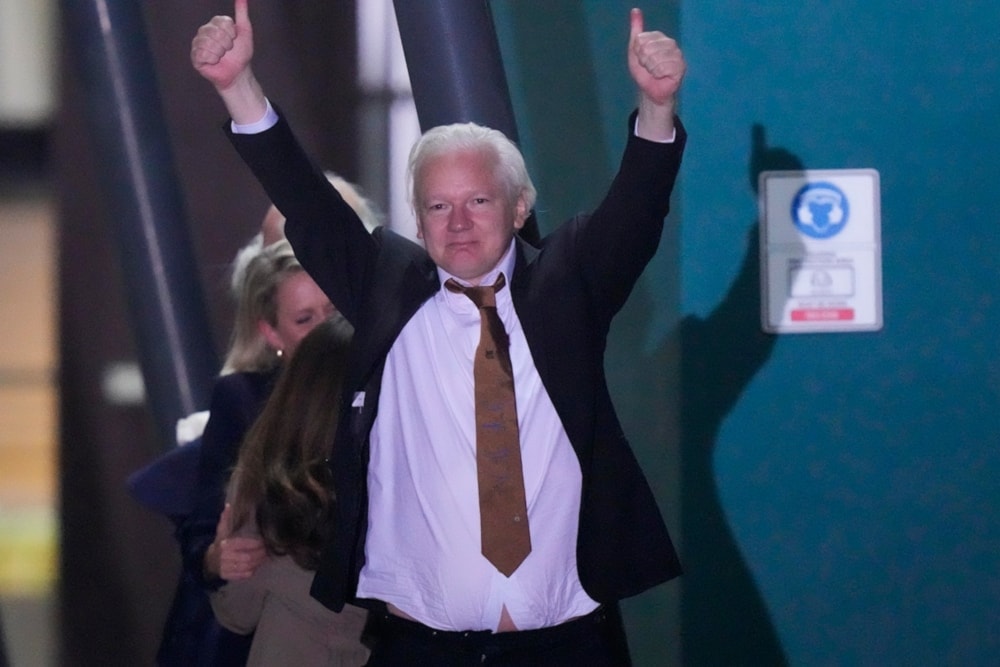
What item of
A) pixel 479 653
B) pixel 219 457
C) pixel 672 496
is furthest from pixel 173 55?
pixel 479 653

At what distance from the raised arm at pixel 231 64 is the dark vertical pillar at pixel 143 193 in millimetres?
1566

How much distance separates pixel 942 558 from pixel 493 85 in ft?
4.69

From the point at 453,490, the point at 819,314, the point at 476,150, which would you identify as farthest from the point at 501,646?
the point at 819,314

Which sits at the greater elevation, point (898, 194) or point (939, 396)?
point (898, 194)

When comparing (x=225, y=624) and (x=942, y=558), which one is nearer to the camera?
(x=225, y=624)

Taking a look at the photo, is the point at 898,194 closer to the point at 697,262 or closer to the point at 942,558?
the point at 697,262

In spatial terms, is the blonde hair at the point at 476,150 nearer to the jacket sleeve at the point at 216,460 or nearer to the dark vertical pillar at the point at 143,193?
the jacket sleeve at the point at 216,460

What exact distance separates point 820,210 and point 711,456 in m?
0.58

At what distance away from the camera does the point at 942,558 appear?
9.57 feet

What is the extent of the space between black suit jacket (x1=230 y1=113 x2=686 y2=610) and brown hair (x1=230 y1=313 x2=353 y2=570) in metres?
0.12

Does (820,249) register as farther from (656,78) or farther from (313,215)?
(313,215)

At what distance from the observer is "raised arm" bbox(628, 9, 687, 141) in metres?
1.73

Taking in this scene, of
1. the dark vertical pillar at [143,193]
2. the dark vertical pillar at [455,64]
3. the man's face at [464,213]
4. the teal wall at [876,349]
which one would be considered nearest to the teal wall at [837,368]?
the teal wall at [876,349]

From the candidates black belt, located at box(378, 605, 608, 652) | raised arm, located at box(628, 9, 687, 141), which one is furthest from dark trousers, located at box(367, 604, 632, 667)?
raised arm, located at box(628, 9, 687, 141)
